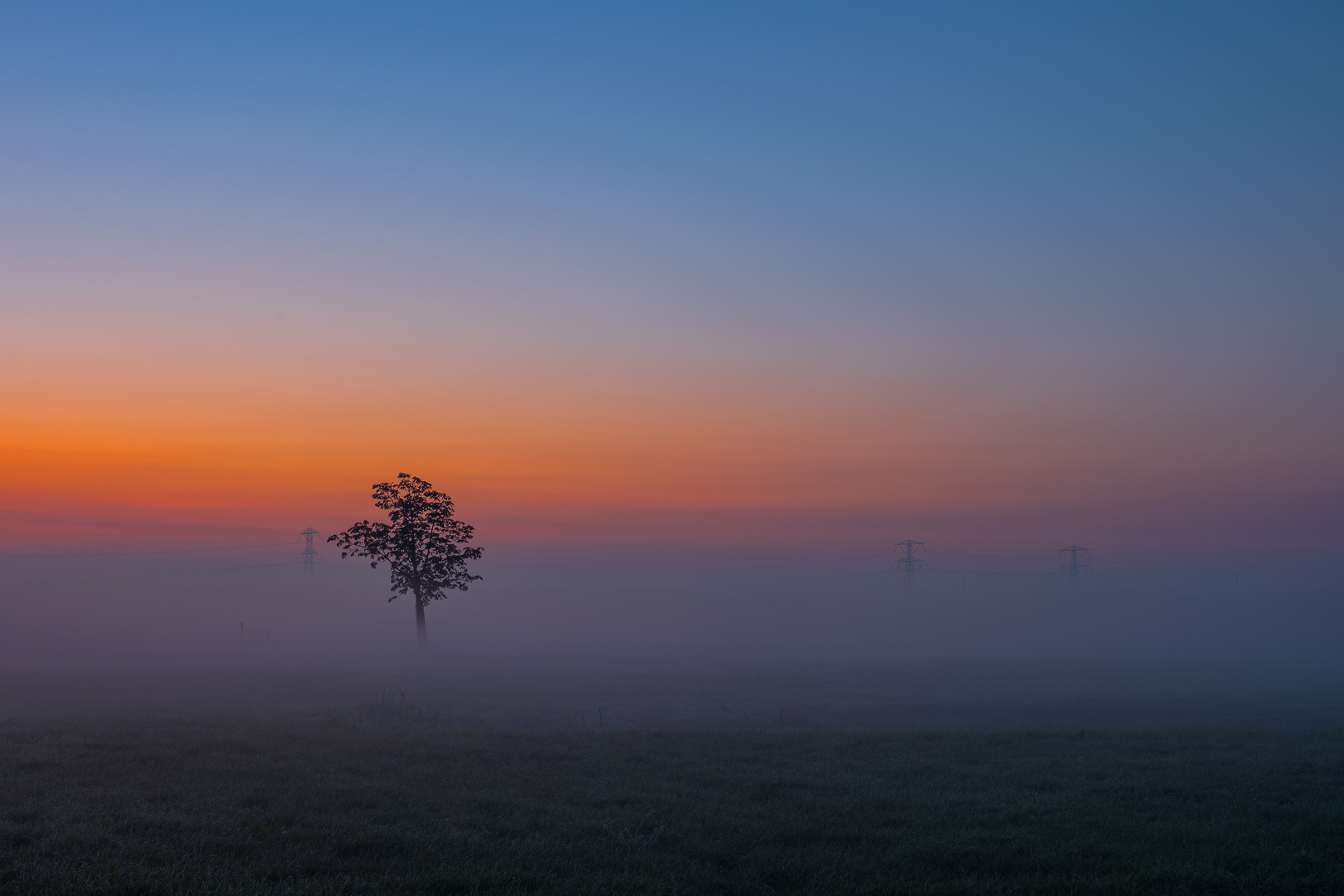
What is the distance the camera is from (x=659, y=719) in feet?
103

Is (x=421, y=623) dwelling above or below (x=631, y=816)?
below

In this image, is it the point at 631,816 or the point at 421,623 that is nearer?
the point at 631,816

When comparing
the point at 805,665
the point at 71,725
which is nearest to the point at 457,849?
the point at 71,725

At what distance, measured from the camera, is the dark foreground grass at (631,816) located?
416 inches

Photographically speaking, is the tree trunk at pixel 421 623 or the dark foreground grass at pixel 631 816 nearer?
the dark foreground grass at pixel 631 816

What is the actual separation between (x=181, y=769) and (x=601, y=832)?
28.4 feet

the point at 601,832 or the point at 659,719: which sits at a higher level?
the point at 601,832

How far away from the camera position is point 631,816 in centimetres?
1338

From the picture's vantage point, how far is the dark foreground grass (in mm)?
10562

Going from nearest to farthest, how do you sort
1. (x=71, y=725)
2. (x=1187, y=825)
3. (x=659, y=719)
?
(x=1187, y=825) < (x=71, y=725) < (x=659, y=719)

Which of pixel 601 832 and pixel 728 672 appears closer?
pixel 601 832

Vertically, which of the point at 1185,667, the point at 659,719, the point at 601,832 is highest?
the point at 601,832

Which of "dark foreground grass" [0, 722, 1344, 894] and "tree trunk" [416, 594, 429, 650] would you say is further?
"tree trunk" [416, 594, 429, 650]

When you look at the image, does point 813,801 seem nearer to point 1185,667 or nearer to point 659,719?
point 659,719
